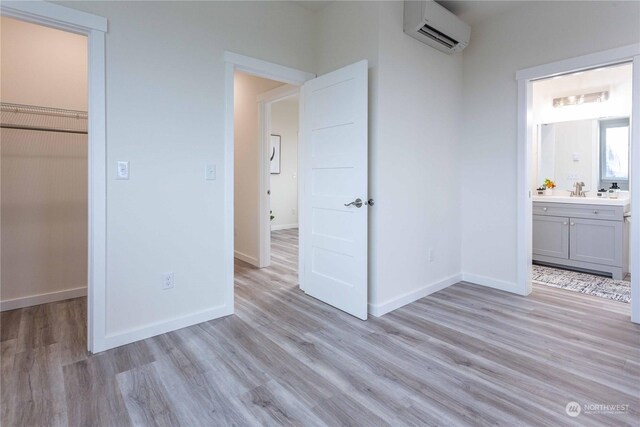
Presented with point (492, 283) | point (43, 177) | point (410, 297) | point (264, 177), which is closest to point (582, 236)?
point (492, 283)

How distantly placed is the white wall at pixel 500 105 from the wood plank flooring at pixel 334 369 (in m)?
0.72

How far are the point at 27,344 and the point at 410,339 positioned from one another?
2.49 metres

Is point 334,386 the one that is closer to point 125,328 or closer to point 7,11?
point 125,328

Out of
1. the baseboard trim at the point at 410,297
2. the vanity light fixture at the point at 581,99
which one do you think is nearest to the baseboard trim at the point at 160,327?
the baseboard trim at the point at 410,297

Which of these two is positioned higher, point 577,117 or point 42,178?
point 577,117

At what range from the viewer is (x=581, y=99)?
13.9 feet

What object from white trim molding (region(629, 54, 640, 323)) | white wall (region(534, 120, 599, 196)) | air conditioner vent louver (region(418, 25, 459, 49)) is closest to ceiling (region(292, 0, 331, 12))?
air conditioner vent louver (region(418, 25, 459, 49))

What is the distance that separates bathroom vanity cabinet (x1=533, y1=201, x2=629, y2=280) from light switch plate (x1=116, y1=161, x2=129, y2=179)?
438 cm

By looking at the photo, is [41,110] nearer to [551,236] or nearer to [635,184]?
[635,184]

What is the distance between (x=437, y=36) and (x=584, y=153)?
2.78 metres

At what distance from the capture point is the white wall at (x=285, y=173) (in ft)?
23.5

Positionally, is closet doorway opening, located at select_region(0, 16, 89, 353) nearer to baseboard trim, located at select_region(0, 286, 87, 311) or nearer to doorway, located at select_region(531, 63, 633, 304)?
baseboard trim, located at select_region(0, 286, 87, 311)

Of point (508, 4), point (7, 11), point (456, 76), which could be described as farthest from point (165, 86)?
point (508, 4)

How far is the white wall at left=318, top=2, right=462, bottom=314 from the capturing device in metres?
2.68
